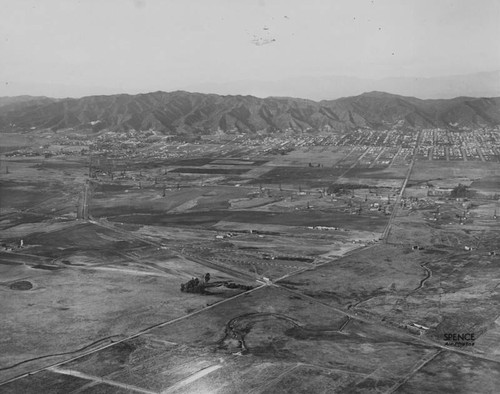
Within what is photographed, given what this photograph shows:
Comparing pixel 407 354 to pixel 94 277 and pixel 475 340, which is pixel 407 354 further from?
pixel 94 277

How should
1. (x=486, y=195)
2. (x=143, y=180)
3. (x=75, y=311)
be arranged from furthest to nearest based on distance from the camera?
1. (x=143, y=180)
2. (x=486, y=195)
3. (x=75, y=311)

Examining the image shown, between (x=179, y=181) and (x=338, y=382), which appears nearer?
(x=338, y=382)

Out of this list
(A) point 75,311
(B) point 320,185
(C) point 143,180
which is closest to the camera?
(A) point 75,311

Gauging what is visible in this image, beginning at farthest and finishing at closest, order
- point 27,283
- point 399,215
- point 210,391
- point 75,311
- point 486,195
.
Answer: point 486,195 → point 399,215 → point 27,283 → point 75,311 → point 210,391

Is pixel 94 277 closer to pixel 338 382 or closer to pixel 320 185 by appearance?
pixel 338 382

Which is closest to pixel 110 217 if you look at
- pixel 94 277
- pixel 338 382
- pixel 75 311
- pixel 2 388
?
pixel 94 277

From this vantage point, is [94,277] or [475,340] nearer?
[475,340]

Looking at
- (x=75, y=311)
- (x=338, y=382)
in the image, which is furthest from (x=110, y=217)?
(x=338, y=382)

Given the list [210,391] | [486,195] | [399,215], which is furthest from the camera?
[486,195]
